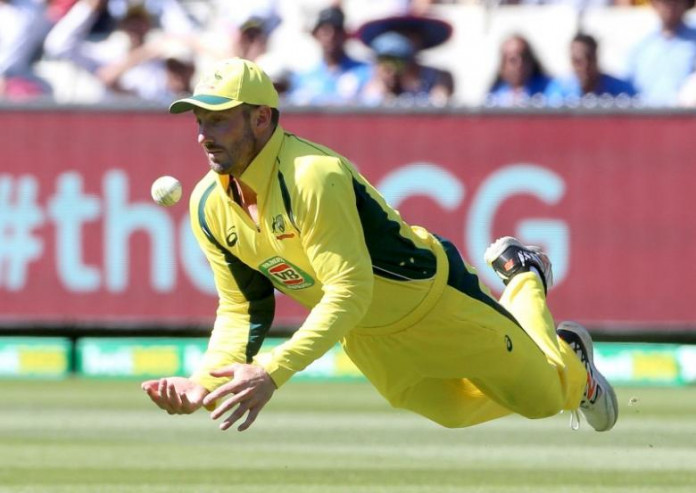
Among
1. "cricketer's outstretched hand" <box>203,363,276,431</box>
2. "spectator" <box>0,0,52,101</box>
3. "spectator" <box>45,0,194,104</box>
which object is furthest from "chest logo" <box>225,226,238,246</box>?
"spectator" <box>0,0,52,101</box>

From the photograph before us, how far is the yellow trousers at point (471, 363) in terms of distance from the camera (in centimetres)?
587

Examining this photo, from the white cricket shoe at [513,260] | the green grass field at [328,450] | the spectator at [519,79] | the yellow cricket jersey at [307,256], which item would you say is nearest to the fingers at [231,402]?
the yellow cricket jersey at [307,256]

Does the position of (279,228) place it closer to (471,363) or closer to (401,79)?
(471,363)

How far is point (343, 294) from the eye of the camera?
16.5 ft

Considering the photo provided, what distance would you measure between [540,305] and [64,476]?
2.27m

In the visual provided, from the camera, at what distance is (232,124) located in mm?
5125

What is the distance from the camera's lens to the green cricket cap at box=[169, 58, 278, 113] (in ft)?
16.4

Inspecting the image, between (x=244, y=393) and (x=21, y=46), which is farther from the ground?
(x=244, y=393)

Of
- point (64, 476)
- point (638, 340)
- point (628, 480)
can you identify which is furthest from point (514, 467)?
point (638, 340)

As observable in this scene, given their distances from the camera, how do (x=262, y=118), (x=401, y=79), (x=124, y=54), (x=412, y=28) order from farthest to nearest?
(x=124, y=54)
(x=412, y=28)
(x=401, y=79)
(x=262, y=118)

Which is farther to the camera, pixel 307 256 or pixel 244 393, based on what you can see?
pixel 307 256

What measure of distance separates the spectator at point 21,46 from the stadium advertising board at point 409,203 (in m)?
0.86

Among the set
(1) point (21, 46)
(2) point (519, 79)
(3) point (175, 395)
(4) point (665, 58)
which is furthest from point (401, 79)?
(3) point (175, 395)

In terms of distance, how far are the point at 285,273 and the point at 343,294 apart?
0.53 metres
